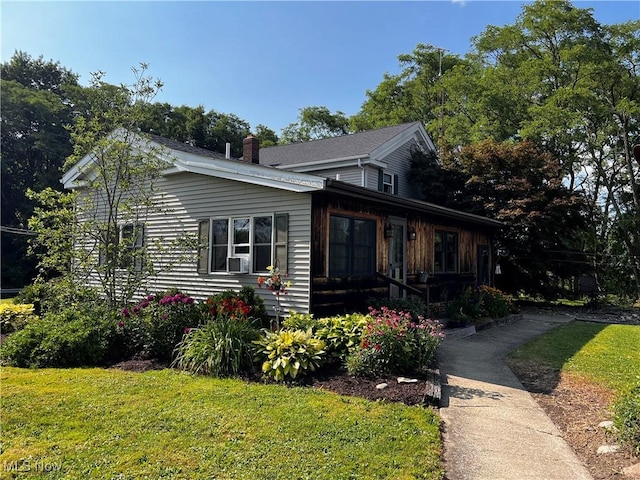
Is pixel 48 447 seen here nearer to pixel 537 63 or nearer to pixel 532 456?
pixel 532 456

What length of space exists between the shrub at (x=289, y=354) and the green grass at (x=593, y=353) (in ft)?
12.2

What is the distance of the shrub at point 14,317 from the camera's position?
29.1 ft

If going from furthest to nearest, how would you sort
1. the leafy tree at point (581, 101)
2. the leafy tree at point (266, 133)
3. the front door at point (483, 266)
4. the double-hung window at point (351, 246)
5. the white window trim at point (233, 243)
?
the leafy tree at point (266, 133) → the leafy tree at point (581, 101) → the front door at point (483, 266) → the white window trim at point (233, 243) → the double-hung window at point (351, 246)

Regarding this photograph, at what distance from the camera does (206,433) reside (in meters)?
3.90

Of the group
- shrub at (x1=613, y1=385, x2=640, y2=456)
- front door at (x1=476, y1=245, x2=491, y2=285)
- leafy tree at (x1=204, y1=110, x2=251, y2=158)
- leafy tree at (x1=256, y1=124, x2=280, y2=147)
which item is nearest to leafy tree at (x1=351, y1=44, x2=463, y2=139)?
leafy tree at (x1=204, y1=110, x2=251, y2=158)

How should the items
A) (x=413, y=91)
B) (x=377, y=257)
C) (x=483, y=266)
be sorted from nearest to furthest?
(x=377, y=257) → (x=483, y=266) → (x=413, y=91)

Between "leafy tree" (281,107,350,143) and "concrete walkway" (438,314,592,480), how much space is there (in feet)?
109

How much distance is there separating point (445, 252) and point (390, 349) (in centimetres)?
759

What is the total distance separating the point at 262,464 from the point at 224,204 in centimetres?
712

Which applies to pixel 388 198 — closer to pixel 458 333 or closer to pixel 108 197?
pixel 458 333

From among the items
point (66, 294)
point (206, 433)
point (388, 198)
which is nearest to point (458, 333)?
point (388, 198)

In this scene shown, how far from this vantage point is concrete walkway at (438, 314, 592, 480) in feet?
11.4

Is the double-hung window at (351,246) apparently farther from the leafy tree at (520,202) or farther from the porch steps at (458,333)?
the leafy tree at (520,202)

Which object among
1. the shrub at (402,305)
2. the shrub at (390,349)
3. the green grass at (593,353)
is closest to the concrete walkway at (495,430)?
the shrub at (390,349)
